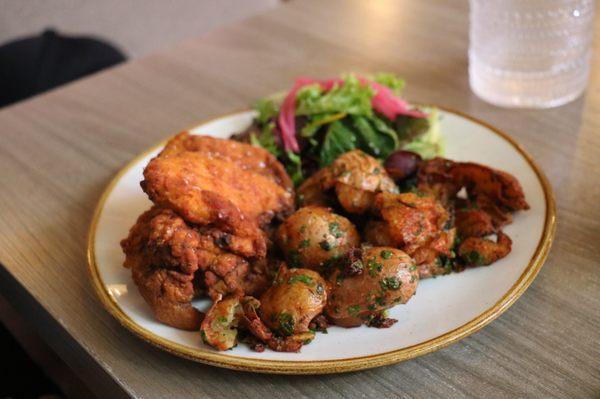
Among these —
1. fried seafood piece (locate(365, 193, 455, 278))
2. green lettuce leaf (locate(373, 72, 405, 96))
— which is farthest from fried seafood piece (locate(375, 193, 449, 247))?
green lettuce leaf (locate(373, 72, 405, 96))

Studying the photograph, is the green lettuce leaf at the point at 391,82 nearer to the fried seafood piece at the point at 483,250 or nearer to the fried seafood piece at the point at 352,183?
the fried seafood piece at the point at 352,183

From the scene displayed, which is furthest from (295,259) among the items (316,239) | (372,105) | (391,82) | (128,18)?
(128,18)

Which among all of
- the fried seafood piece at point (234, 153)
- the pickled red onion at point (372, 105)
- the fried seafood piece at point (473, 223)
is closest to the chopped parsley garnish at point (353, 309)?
the fried seafood piece at point (473, 223)

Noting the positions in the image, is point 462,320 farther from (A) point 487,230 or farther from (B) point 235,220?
(B) point 235,220

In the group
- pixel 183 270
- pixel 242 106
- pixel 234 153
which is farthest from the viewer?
pixel 242 106

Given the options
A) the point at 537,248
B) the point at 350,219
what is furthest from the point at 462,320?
the point at 350,219

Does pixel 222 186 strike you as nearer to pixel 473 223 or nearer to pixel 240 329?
pixel 240 329
